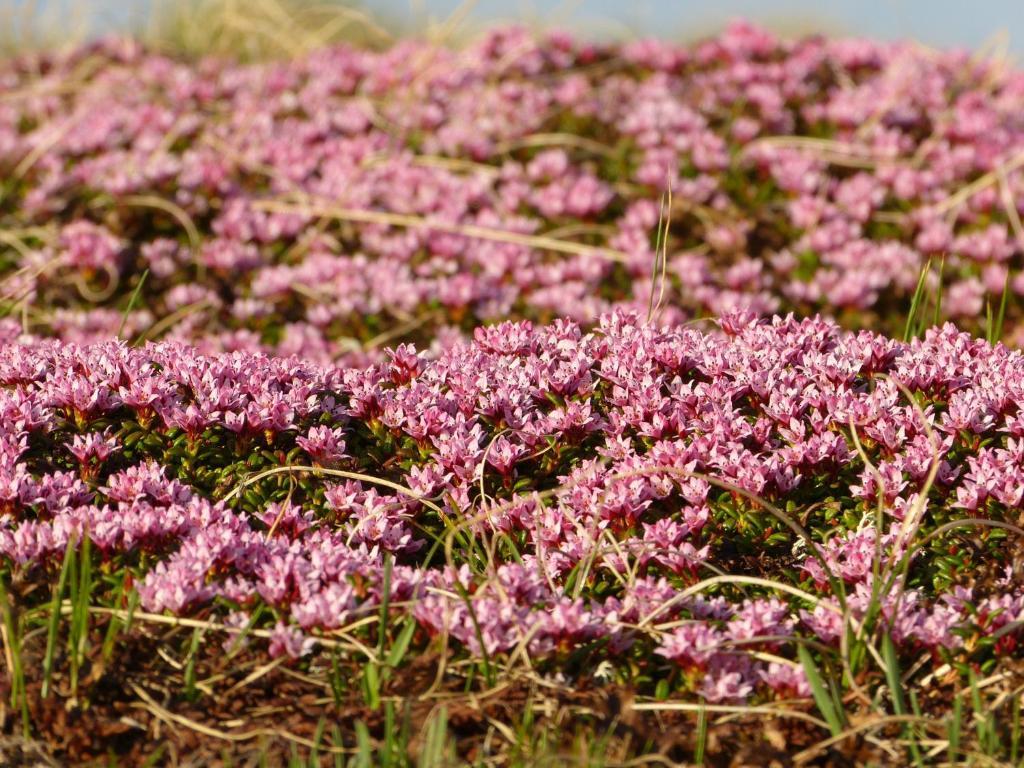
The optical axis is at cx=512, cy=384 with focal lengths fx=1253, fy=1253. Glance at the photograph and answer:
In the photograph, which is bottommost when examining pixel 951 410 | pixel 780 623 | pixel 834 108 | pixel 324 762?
pixel 324 762

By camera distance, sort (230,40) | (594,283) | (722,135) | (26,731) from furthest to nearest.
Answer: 1. (230,40)
2. (722,135)
3. (594,283)
4. (26,731)

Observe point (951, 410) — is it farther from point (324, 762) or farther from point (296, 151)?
point (296, 151)

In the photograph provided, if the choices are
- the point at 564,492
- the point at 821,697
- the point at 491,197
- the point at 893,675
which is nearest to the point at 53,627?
the point at 564,492

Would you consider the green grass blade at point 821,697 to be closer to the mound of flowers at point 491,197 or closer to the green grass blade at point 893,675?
the green grass blade at point 893,675

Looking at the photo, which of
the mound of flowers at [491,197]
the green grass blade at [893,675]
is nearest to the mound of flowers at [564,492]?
the green grass blade at [893,675]

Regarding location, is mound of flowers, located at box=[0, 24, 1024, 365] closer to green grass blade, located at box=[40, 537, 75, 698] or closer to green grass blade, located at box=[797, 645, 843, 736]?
green grass blade, located at box=[40, 537, 75, 698]

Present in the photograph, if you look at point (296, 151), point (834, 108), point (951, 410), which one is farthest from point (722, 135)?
point (951, 410)

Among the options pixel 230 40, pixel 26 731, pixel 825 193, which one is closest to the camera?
pixel 26 731

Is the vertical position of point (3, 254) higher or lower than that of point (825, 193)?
lower
